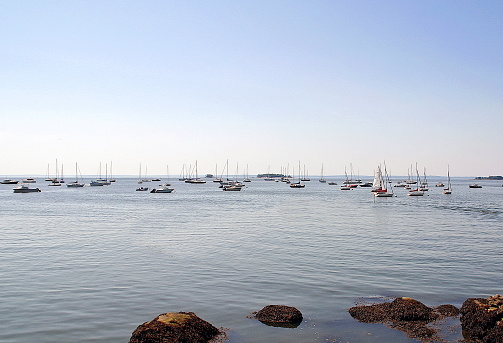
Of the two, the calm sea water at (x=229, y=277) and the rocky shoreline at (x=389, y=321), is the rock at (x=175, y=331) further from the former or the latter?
the calm sea water at (x=229, y=277)

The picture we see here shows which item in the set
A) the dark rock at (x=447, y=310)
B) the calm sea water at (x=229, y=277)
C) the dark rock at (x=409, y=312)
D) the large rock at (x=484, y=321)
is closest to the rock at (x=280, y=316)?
the calm sea water at (x=229, y=277)

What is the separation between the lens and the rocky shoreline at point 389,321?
13906 millimetres

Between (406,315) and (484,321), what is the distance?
270 centimetres

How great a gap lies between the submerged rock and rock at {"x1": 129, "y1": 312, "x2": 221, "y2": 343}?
5.89m

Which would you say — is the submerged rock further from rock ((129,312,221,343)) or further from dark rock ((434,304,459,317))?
rock ((129,312,221,343))

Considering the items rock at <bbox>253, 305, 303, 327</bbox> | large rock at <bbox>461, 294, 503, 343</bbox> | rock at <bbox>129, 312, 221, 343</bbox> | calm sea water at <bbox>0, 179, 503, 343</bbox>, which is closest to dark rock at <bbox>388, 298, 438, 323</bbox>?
calm sea water at <bbox>0, 179, 503, 343</bbox>

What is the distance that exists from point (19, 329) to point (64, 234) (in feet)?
90.5

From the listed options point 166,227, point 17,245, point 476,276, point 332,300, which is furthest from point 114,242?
point 476,276

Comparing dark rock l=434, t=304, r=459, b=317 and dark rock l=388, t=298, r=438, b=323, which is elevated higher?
dark rock l=388, t=298, r=438, b=323

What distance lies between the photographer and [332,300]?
19.2 metres

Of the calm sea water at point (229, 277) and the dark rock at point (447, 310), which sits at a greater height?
the dark rock at point (447, 310)

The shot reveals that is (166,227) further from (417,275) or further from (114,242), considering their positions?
(417,275)

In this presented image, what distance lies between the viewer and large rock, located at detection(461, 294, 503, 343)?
46.7 feet

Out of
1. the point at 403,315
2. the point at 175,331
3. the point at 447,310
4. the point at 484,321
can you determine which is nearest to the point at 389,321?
the point at 403,315
